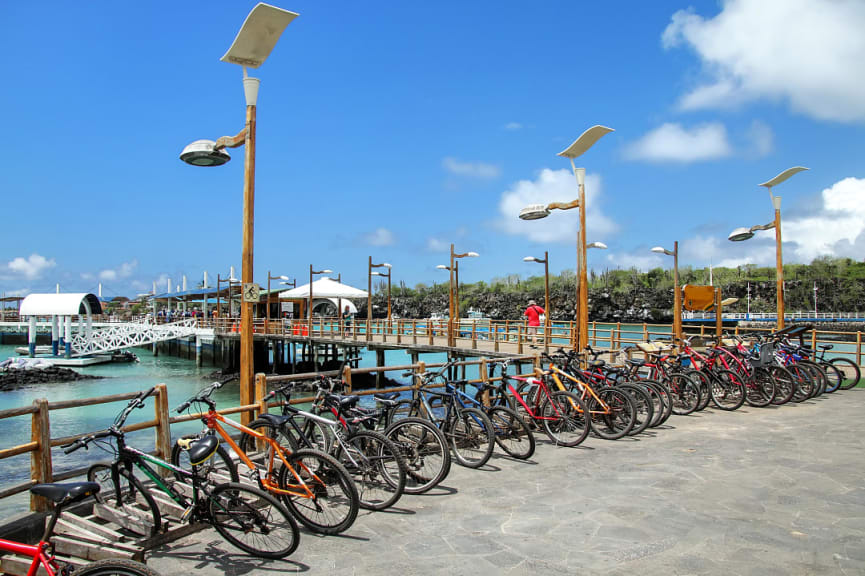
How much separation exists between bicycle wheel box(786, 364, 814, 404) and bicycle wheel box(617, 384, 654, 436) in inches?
160

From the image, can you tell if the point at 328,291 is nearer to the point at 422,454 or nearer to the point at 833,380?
the point at 833,380

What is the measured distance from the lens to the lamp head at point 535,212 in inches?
450

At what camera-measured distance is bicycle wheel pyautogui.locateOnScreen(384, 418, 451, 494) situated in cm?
491

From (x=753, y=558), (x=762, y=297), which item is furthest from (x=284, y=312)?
(x=762, y=297)

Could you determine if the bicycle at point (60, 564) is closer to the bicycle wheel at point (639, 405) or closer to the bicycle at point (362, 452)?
the bicycle at point (362, 452)

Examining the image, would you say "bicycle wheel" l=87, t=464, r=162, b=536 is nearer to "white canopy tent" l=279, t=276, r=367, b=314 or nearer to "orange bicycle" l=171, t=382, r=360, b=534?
"orange bicycle" l=171, t=382, r=360, b=534

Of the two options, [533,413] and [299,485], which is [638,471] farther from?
[299,485]

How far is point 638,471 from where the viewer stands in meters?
5.54

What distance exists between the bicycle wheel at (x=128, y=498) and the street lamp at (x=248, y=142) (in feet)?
6.17

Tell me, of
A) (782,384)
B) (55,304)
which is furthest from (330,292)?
(782,384)

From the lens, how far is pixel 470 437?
5828 mm

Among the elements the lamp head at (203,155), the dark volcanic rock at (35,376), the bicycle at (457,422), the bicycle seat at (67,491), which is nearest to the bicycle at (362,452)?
the bicycle at (457,422)

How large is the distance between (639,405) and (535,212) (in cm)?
523

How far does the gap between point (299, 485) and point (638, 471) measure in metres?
3.33
